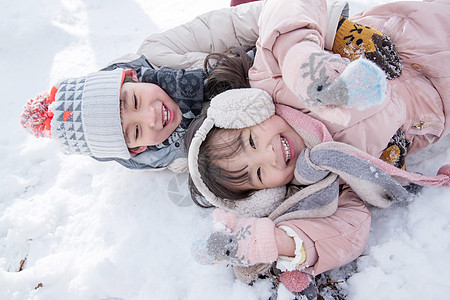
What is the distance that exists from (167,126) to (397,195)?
1056mm

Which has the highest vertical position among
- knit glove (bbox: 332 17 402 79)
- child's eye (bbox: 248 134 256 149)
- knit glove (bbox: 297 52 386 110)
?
knit glove (bbox: 297 52 386 110)

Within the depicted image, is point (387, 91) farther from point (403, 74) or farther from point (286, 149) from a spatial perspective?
point (286, 149)

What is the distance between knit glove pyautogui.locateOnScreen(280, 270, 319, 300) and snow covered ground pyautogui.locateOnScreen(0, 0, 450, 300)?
0.05 m

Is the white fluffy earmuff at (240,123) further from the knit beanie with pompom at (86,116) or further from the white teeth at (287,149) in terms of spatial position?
the knit beanie with pompom at (86,116)

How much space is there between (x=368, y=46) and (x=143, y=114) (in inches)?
41.0

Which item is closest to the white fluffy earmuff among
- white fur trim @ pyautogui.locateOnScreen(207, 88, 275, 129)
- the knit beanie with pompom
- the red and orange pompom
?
white fur trim @ pyautogui.locateOnScreen(207, 88, 275, 129)

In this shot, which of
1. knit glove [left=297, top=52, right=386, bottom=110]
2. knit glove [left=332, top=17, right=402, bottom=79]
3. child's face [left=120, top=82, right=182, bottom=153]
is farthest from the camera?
child's face [left=120, top=82, right=182, bottom=153]

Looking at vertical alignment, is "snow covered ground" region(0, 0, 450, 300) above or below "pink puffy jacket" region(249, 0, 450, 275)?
below

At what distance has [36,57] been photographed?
240cm

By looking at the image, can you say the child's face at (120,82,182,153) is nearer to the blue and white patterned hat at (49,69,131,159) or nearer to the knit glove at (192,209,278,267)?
the blue and white patterned hat at (49,69,131,159)

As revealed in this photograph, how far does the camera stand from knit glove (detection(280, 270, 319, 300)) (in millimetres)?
1238

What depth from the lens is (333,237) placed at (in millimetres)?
1218

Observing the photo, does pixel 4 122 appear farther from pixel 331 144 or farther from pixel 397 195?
pixel 397 195

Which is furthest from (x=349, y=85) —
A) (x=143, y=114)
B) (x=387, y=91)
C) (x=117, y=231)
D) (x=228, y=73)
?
(x=117, y=231)
